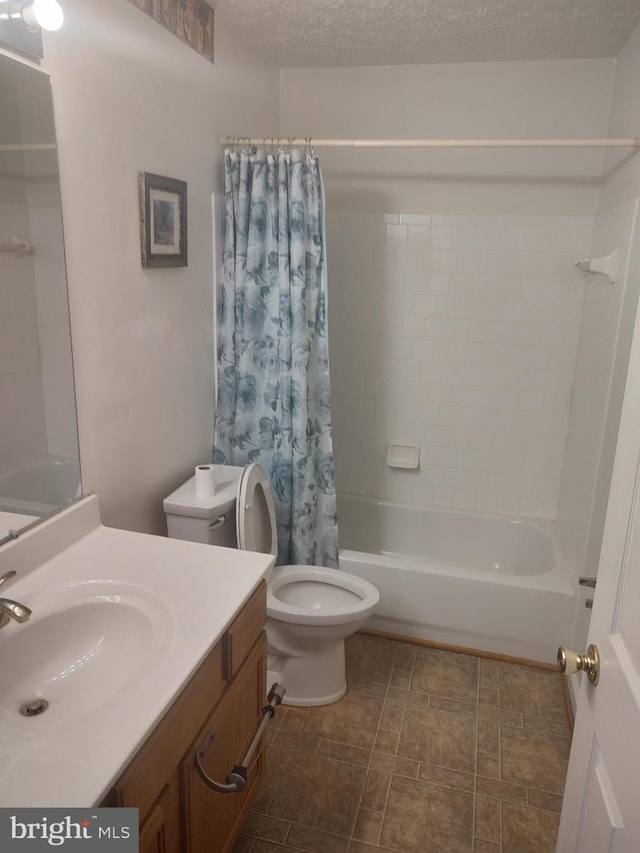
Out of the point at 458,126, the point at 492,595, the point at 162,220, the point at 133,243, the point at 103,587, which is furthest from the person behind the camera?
the point at 458,126

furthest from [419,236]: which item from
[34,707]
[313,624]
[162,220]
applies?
[34,707]

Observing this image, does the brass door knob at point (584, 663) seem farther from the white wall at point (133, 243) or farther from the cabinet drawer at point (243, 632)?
the white wall at point (133, 243)

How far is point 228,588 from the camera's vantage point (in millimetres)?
1455

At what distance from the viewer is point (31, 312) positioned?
1.53 meters

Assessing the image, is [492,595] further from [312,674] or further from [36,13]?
[36,13]

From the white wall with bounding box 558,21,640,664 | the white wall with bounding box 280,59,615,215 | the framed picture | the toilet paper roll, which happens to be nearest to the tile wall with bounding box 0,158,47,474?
the framed picture

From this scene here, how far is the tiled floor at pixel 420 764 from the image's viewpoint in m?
1.83

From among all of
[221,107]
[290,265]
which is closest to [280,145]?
[221,107]

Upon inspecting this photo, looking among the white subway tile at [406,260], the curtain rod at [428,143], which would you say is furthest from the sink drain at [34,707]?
the white subway tile at [406,260]

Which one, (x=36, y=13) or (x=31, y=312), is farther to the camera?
(x=31, y=312)

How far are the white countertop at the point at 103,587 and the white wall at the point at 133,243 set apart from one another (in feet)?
0.89

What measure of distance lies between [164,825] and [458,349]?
246cm

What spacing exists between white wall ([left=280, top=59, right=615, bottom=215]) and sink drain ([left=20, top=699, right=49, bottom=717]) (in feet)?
8.52

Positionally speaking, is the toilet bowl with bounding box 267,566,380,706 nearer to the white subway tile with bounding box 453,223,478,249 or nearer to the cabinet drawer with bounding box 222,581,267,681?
the cabinet drawer with bounding box 222,581,267,681
